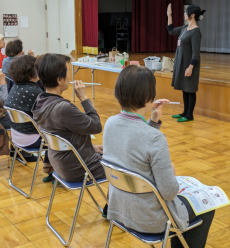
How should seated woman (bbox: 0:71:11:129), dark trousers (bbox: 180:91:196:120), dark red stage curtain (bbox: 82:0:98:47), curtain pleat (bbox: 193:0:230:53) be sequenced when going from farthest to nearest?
curtain pleat (bbox: 193:0:230:53)
dark red stage curtain (bbox: 82:0:98:47)
dark trousers (bbox: 180:91:196:120)
seated woman (bbox: 0:71:11:129)

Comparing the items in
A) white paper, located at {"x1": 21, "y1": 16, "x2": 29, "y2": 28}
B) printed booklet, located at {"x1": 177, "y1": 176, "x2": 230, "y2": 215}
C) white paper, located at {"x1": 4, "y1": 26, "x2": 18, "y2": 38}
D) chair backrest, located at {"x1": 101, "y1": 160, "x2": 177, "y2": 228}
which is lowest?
printed booklet, located at {"x1": 177, "y1": 176, "x2": 230, "y2": 215}

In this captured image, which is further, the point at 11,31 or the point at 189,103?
the point at 11,31

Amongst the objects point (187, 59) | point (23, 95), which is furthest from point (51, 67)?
point (187, 59)

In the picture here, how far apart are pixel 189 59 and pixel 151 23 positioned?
7.06 m

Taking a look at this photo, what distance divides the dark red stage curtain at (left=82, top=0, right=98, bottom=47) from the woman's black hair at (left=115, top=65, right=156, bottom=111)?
8.26 meters

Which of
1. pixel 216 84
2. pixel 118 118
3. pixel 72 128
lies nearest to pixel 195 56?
pixel 216 84

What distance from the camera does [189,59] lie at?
181 inches

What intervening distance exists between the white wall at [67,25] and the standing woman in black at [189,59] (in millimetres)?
5339

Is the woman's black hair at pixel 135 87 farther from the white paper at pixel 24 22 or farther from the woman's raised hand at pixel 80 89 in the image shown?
the white paper at pixel 24 22

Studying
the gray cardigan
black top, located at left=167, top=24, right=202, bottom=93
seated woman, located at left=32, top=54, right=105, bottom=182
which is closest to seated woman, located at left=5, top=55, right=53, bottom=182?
seated woman, located at left=32, top=54, right=105, bottom=182

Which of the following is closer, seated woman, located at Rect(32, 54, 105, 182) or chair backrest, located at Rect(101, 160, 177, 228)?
chair backrest, located at Rect(101, 160, 177, 228)

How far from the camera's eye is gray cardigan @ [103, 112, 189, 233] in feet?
4.30

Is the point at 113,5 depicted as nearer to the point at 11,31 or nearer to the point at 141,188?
the point at 11,31

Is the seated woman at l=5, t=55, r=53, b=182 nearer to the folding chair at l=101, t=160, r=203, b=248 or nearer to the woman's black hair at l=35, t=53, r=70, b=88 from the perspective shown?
the woman's black hair at l=35, t=53, r=70, b=88
